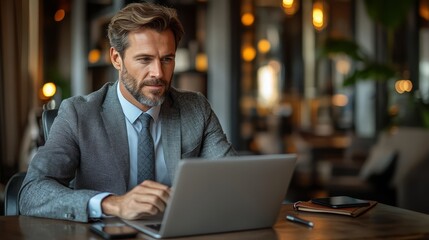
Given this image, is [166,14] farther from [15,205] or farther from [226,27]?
[226,27]

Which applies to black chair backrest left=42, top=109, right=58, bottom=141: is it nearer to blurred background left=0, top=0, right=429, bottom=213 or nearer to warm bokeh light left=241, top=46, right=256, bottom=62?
blurred background left=0, top=0, right=429, bottom=213

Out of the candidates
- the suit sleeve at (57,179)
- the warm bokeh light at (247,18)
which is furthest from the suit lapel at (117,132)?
the warm bokeh light at (247,18)

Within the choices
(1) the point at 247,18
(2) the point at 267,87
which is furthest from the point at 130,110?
(2) the point at 267,87

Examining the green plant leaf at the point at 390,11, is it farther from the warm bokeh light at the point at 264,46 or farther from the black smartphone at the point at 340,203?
the warm bokeh light at the point at 264,46

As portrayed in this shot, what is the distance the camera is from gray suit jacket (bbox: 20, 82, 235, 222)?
198cm

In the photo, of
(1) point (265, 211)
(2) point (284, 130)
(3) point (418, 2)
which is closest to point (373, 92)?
(3) point (418, 2)

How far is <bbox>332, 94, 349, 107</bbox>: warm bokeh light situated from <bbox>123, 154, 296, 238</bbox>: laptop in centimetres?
878

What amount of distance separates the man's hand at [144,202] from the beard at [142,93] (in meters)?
0.57

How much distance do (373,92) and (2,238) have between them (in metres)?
7.80

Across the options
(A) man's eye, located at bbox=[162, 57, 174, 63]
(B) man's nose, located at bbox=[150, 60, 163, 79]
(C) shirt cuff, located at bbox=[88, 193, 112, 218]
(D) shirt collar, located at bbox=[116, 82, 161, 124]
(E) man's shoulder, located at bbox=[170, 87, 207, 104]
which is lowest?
(C) shirt cuff, located at bbox=[88, 193, 112, 218]

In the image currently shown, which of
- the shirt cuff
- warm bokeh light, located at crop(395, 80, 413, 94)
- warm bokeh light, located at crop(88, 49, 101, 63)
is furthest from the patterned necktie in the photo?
warm bokeh light, located at crop(395, 80, 413, 94)

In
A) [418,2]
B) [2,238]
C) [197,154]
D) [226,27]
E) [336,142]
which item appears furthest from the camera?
[336,142]

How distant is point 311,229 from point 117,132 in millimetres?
839

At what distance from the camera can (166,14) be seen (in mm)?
2385
